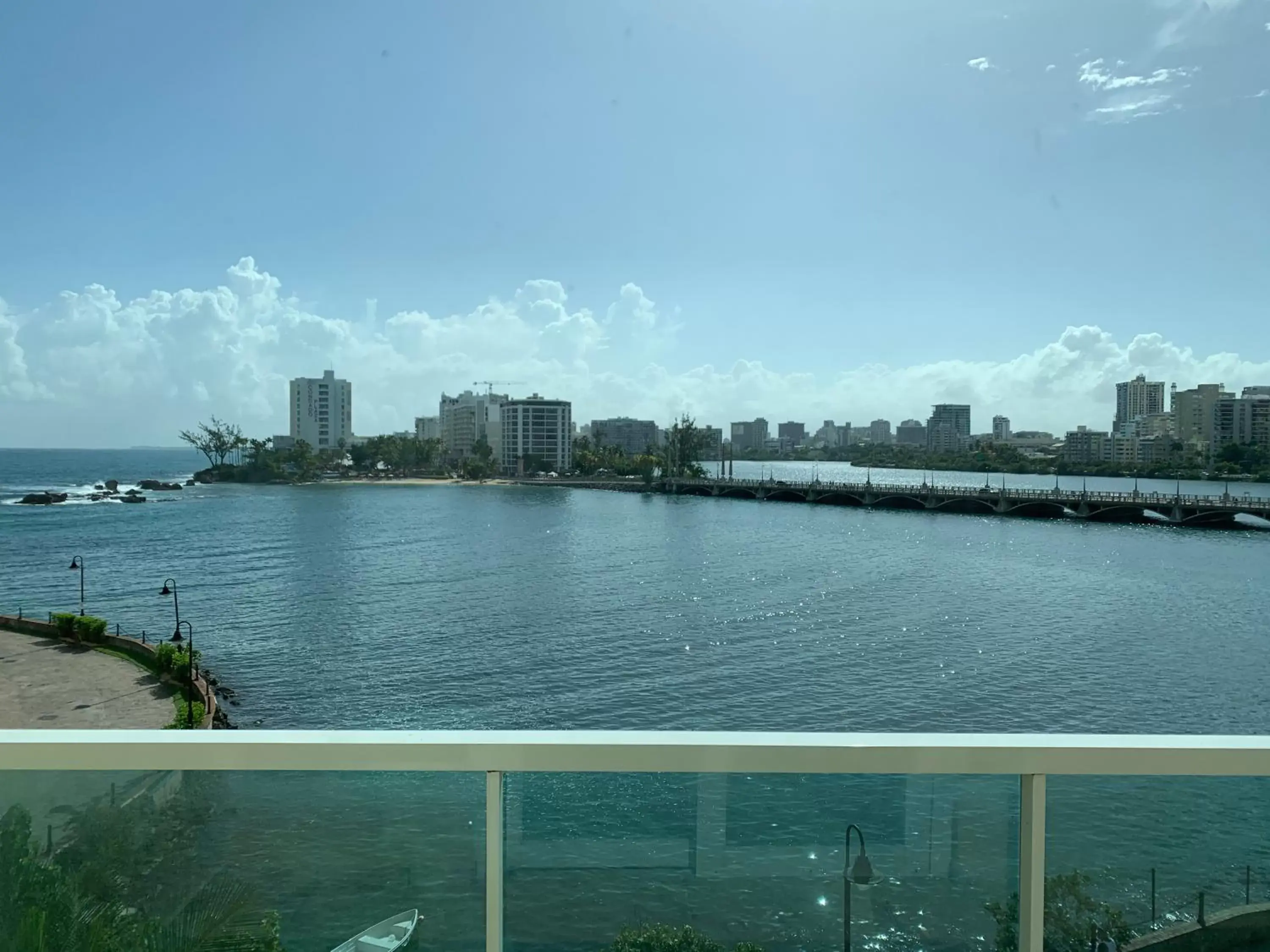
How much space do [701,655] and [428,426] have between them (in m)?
85.5

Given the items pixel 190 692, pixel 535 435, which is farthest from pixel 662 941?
pixel 535 435

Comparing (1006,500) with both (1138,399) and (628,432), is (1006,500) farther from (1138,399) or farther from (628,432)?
(628,432)

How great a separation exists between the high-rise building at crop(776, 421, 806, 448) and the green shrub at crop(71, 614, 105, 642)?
276 feet

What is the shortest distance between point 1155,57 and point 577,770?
3269 centimetres

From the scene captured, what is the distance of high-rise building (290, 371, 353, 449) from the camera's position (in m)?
87.3

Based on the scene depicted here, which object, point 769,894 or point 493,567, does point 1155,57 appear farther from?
point 769,894

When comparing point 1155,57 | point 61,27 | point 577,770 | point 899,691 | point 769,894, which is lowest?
point 899,691

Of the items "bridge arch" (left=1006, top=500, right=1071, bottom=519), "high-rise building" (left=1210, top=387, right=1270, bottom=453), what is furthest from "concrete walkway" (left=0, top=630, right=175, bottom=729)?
"high-rise building" (left=1210, top=387, right=1270, bottom=453)

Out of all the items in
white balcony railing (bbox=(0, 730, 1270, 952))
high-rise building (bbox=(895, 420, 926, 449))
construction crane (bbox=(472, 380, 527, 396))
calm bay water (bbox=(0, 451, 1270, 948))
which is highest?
construction crane (bbox=(472, 380, 527, 396))

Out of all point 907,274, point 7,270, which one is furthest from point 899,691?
point 7,270

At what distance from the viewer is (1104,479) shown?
64.8 meters

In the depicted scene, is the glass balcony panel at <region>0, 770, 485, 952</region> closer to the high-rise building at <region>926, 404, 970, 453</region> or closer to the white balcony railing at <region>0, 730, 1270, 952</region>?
the white balcony railing at <region>0, 730, 1270, 952</region>

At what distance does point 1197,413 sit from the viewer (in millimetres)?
55125

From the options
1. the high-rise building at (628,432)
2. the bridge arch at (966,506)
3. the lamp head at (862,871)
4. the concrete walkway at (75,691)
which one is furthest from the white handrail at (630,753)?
the high-rise building at (628,432)
